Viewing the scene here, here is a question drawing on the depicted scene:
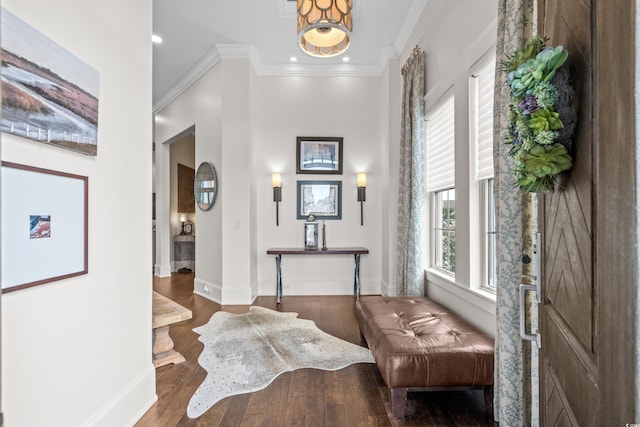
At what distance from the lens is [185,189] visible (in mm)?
7156

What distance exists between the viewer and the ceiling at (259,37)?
362cm

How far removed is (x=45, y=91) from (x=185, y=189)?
6.08 m

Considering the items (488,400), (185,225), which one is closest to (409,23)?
(488,400)

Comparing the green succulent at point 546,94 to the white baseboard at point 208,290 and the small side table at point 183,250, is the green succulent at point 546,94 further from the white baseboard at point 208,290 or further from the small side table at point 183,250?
the small side table at point 183,250

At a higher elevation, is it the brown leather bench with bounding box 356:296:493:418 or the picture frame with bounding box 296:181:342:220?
the picture frame with bounding box 296:181:342:220

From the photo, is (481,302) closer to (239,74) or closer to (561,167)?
(561,167)

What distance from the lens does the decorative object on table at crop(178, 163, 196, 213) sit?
701 centimetres

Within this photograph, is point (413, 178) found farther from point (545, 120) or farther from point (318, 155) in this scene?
point (545, 120)

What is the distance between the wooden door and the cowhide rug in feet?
6.39

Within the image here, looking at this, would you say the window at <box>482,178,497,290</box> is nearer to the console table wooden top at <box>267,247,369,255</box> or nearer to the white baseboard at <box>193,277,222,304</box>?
the console table wooden top at <box>267,247,369,255</box>

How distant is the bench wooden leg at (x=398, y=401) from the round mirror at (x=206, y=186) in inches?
141

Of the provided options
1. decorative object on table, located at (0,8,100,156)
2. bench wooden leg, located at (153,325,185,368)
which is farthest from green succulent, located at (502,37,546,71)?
bench wooden leg, located at (153,325,185,368)

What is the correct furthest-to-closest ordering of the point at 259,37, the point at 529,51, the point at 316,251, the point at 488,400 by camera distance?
the point at 316,251 → the point at 259,37 → the point at 488,400 → the point at 529,51

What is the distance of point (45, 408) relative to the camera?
136 centimetres
